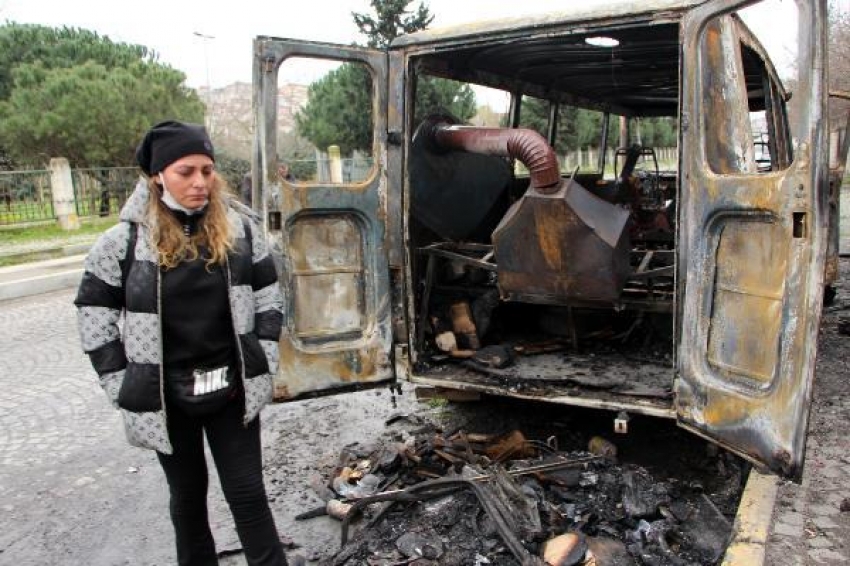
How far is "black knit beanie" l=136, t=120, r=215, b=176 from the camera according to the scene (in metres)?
2.47

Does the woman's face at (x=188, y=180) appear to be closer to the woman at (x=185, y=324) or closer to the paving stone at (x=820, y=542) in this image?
the woman at (x=185, y=324)

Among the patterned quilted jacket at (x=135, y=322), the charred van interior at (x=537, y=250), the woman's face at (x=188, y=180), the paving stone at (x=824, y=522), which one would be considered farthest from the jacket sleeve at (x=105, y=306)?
the paving stone at (x=824, y=522)

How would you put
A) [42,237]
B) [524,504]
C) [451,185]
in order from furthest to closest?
[42,237] → [451,185] → [524,504]

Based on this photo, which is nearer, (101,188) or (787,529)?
(787,529)

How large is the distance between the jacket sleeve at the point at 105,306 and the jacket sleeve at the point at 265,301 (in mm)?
471

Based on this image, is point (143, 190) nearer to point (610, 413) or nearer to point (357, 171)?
point (610, 413)

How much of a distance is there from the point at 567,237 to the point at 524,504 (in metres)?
1.50

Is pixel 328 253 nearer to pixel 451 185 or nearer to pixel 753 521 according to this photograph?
pixel 451 185

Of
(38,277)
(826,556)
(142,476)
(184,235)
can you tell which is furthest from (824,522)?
(38,277)

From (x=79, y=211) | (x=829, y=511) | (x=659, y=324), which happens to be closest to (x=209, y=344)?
(x=829, y=511)

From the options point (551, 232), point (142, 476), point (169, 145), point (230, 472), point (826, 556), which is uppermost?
point (169, 145)

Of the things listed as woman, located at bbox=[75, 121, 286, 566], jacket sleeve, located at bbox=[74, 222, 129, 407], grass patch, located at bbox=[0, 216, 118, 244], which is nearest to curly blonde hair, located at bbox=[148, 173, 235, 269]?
woman, located at bbox=[75, 121, 286, 566]

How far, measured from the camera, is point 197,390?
253 centimetres

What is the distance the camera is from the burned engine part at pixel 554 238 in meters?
3.90
